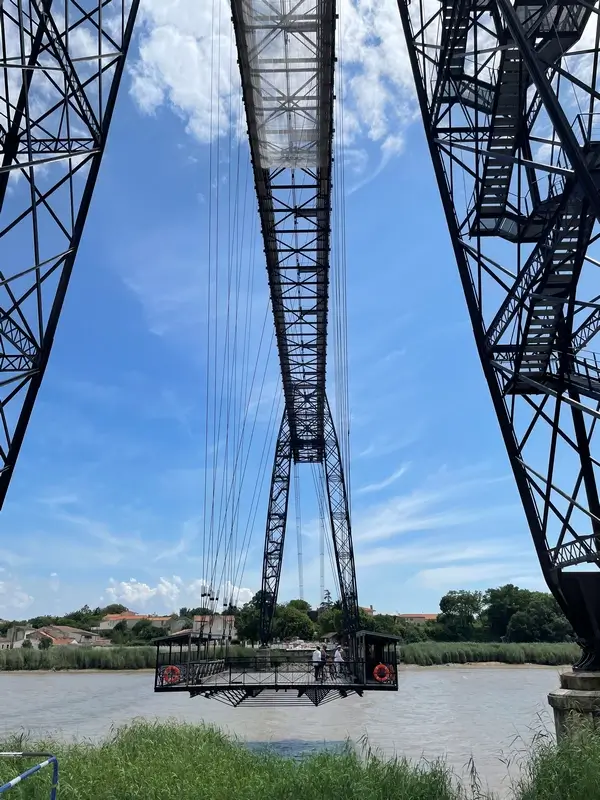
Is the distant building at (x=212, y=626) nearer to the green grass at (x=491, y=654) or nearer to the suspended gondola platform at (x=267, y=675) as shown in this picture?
the suspended gondola platform at (x=267, y=675)

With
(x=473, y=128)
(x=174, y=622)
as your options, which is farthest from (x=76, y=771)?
(x=174, y=622)

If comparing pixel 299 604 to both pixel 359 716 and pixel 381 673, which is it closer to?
pixel 359 716

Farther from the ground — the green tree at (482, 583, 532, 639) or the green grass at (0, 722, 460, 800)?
the green tree at (482, 583, 532, 639)

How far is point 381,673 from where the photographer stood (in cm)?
1705

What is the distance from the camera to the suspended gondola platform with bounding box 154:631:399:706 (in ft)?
52.8

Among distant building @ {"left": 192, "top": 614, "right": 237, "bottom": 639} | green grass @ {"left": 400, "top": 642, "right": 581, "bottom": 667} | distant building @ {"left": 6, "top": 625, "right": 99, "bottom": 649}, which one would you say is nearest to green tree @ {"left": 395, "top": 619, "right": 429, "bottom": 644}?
green grass @ {"left": 400, "top": 642, "right": 581, "bottom": 667}

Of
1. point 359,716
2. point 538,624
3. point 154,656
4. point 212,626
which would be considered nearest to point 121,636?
point 154,656

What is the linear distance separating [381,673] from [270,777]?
695 cm

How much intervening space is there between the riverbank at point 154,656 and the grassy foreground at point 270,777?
50422 mm

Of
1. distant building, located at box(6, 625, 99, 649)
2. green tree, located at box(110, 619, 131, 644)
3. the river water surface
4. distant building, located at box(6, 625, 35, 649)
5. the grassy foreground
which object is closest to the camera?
the grassy foreground

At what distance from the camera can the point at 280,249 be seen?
2308 cm

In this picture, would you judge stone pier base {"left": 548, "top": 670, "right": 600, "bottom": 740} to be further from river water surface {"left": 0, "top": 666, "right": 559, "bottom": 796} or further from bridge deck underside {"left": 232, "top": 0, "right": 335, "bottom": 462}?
bridge deck underside {"left": 232, "top": 0, "right": 335, "bottom": 462}

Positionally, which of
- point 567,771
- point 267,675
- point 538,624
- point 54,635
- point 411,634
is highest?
point 538,624

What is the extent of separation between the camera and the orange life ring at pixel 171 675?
15.9 m
